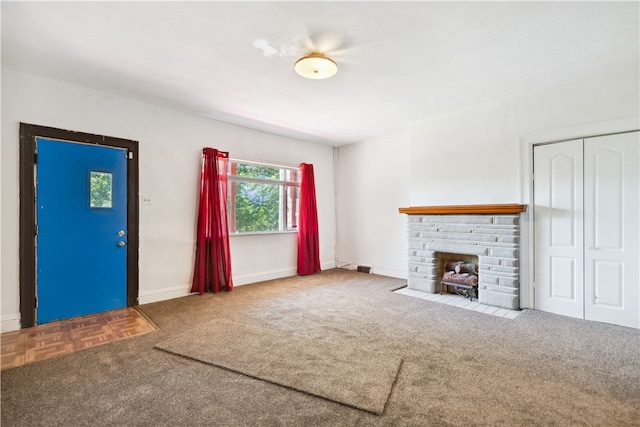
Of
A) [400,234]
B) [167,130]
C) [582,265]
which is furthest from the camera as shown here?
[400,234]

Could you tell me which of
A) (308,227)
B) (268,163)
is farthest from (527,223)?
(268,163)

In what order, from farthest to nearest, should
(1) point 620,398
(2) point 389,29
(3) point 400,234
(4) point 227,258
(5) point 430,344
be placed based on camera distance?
(3) point 400,234
(4) point 227,258
(5) point 430,344
(2) point 389,29
(1) point 620,398

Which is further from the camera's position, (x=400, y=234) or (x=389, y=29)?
(x=400, y=234)

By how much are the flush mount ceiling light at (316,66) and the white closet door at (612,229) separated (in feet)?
9.81

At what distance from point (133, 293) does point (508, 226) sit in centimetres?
485

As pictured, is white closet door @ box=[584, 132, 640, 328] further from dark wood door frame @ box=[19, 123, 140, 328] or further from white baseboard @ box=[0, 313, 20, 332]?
white baseboard @ box=[0, 313, 20, 332]

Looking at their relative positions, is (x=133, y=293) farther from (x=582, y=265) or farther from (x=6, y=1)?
(x=582, y=265)

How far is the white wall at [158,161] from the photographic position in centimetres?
312

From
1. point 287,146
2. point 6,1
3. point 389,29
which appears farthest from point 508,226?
point 6,1

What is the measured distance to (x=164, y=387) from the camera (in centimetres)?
207

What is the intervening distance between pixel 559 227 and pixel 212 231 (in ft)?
14.8

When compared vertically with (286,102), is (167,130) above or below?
below

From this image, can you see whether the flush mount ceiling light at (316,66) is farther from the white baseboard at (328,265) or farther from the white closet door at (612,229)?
the white baseboard at (328,265)

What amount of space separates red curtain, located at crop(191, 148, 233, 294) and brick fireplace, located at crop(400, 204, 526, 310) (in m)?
2.85
